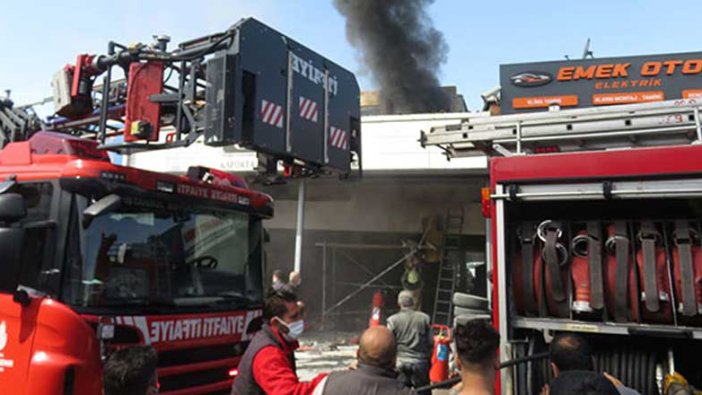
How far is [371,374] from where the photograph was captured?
2322 mm

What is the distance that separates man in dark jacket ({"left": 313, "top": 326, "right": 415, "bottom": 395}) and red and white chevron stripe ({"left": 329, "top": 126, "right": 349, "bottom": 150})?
3134 mm

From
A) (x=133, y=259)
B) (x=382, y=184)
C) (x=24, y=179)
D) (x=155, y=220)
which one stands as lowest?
(x=133, y=259)

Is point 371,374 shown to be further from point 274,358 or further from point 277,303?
point 277,303

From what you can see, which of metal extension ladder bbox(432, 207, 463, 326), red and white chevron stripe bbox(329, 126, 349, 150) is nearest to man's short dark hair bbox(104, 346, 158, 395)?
red and white chevron stripe bbox(329, 126, 349, 150)

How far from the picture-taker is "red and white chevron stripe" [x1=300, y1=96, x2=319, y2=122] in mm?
4852

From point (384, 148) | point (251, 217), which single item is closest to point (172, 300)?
point (251, 217)

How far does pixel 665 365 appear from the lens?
3332 mm

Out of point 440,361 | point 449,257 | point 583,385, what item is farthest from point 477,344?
point 449,257

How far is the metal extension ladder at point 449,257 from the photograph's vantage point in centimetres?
1425

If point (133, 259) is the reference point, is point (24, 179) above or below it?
above

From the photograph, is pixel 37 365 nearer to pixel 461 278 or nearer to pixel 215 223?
pixel 215 223

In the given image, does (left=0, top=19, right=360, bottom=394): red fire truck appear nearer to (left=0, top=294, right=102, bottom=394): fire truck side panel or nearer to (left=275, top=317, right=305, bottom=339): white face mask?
(left=0, top=294, right=102, bottom=394): fire truck side panel

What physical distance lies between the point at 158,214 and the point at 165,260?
1.13ft

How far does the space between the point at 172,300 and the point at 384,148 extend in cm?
894
